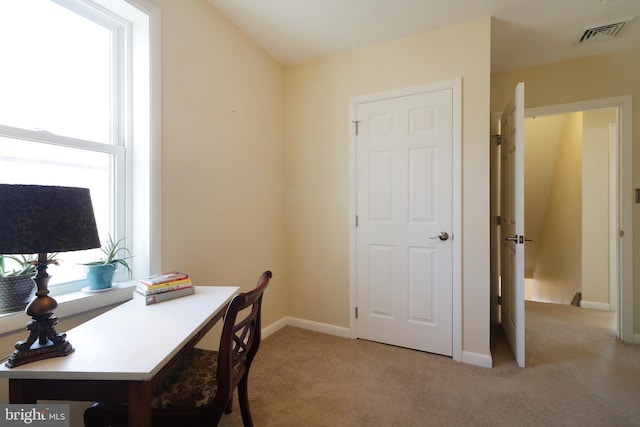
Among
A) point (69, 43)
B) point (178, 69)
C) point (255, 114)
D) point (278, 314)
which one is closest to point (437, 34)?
point (255, 114)

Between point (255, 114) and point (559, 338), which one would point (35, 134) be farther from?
point (559, 338)

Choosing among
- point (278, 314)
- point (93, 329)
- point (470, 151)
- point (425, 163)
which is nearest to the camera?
point (93, 329)

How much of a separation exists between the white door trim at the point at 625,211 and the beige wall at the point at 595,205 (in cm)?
96

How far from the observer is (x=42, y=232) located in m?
0.84

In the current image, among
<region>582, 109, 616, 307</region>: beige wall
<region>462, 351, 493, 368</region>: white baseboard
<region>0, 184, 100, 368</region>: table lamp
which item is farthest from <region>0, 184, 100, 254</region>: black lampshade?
<region>582, 109, 616, 307</region>: beige wall

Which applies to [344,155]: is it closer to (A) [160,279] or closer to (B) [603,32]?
(A) [160,279]

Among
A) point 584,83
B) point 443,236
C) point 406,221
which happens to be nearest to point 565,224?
point 584,83

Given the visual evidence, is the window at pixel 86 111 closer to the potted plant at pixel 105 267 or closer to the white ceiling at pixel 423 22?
the potted plant at pixel 105 267

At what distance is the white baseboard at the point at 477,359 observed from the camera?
2.15m

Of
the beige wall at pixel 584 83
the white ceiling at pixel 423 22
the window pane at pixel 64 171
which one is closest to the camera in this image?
the window pane at pixel 64 171

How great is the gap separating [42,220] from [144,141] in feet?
3.14

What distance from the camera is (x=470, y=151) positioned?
2.22 m

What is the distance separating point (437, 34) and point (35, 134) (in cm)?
266

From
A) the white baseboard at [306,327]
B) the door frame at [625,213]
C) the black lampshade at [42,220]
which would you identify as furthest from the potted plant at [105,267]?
the door frame at [625,213]
